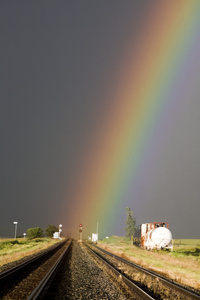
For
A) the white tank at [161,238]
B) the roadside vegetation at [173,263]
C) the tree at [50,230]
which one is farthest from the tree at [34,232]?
the white tank at [161,238]

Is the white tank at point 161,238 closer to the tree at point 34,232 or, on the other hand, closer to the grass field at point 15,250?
A: the grass field at point 15,250

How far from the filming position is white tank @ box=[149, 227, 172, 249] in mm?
39188

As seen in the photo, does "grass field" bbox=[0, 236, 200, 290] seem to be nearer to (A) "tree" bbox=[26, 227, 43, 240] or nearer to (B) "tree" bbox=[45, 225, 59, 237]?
(A) "tree" bbox=[26, 227, 43, 240]

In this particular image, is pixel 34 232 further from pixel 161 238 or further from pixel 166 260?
pixel 166 260

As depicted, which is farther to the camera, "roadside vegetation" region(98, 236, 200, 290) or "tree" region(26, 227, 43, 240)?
"tree" region(26, 227, 43, 240)

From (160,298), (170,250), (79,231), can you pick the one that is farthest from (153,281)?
(79,231)

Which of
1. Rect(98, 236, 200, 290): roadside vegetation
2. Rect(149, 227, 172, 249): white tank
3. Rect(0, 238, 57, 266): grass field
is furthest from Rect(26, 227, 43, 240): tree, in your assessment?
Rect(149, 227, 172, 249): white tank

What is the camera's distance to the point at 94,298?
10633 millimetres

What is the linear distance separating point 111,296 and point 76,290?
187 centimetres

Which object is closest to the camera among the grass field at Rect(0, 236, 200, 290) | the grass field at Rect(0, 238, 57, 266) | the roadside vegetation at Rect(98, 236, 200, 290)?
the roadside vegetation at Rect(98, 236, 200, 290)

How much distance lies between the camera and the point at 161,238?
1544 inches

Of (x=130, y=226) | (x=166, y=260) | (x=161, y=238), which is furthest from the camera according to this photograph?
(x=130, y=226)

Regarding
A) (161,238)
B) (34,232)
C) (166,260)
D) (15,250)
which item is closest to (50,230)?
(34,232)

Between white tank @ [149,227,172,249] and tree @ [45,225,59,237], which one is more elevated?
white tank @ [149,227,172,249]
